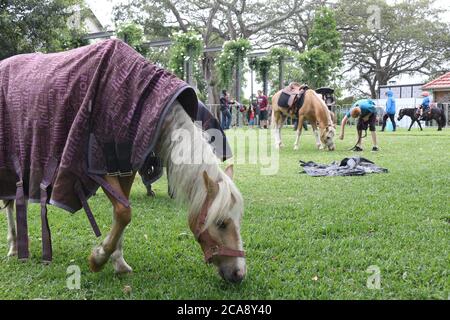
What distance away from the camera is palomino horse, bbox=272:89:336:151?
39.6 ft

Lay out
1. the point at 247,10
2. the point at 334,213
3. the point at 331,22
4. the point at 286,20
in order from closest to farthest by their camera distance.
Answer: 1. the point at 334,213
2. the point at 331,22
3. the point at 247,10
4. the point at 286,20

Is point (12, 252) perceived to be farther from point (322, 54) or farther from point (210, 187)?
point (322, 54)

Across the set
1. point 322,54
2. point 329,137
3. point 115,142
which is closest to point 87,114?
point 115,142

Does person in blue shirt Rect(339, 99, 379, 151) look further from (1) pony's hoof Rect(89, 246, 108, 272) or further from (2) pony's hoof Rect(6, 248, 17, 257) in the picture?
(1) pony's hoof Rect(89, 246, 108, 272)

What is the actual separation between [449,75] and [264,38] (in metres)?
14.2

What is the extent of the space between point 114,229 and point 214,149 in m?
0.91

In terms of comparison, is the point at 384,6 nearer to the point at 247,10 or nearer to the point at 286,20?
the point at 286,20

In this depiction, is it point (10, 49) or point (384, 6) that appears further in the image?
point (384, 6)

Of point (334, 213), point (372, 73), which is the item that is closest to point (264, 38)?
point (372, 73)

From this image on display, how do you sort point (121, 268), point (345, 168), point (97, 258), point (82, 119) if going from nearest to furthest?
point (82, 119), point (97, 258), point (121, 268), point (345, 168)

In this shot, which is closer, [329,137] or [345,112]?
[329,137]

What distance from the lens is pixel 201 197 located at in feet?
9.05

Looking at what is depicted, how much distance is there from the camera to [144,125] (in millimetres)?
2797

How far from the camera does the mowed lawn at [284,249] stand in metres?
2.90
